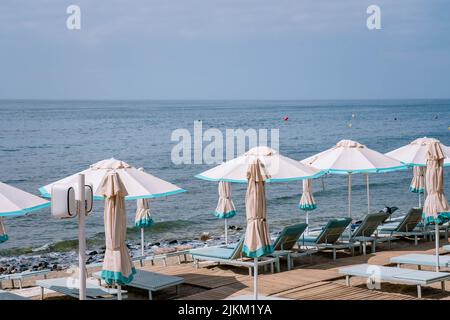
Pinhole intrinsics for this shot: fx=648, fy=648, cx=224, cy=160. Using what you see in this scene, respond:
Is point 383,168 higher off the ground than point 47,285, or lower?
higher

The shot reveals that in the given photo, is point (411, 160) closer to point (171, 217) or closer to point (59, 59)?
point (171, 217)

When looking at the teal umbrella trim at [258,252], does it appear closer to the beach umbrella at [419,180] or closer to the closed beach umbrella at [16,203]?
the closed beach umbrella at [16,203]

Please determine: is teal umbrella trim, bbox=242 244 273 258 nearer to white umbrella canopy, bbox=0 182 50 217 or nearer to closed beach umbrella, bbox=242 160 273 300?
closed beach umbrella, bbox=242 160 273 300

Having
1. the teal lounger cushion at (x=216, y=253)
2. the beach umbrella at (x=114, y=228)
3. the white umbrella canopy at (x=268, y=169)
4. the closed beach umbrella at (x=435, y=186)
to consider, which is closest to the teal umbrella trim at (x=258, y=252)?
the beach umbrella at (x=114, y=228)

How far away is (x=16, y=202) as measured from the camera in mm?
8656

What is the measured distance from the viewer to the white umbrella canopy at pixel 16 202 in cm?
846

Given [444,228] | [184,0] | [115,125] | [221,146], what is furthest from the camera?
[184,0]

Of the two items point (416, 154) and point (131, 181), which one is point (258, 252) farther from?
point (416, 154)

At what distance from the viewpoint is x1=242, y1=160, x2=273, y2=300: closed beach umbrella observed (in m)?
8.46

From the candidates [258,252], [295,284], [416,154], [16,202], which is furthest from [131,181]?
[416,154]

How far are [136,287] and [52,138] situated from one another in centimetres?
5524
